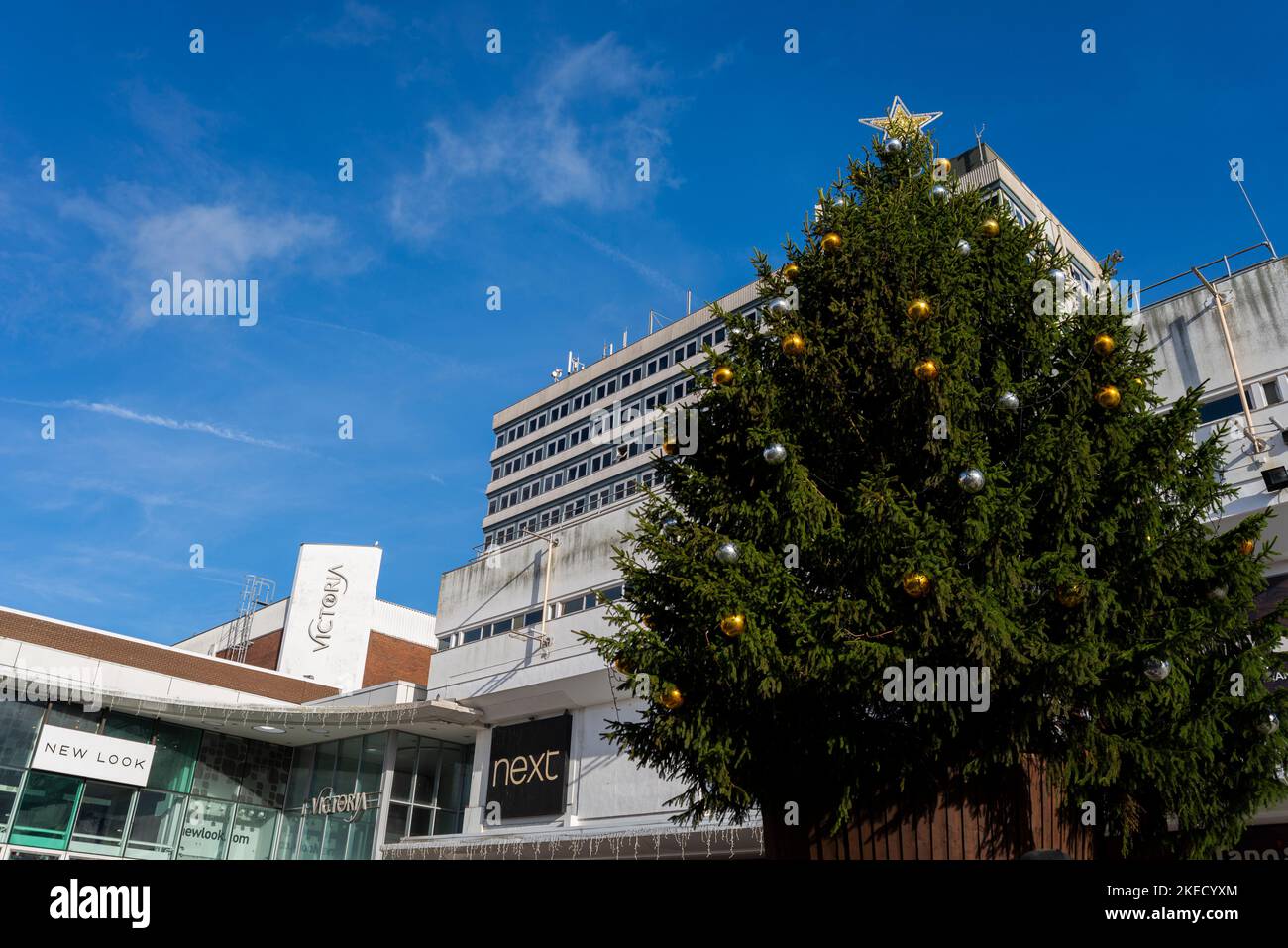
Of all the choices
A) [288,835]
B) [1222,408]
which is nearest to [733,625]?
[1222,408]

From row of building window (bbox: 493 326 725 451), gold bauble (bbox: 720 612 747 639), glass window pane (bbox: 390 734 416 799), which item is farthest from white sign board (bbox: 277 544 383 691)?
gold bauble (bbox: 720 612 747 639)

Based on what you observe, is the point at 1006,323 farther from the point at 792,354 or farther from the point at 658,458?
the point at 658,458

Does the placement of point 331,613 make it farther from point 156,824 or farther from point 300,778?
point 156,824

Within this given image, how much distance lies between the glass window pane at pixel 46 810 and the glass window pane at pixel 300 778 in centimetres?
621

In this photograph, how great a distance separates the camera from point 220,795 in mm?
30125

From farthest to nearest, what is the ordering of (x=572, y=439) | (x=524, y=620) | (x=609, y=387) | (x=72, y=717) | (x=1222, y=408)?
(x=572, y=439) → (x=609, y=387) → (x=72, y=717) → (x=524, y=620) → (x=1222, y=408)

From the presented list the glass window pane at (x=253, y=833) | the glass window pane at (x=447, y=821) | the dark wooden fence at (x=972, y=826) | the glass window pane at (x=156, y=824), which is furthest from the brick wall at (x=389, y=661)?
the dark wooden fence at (x=972, y=826)

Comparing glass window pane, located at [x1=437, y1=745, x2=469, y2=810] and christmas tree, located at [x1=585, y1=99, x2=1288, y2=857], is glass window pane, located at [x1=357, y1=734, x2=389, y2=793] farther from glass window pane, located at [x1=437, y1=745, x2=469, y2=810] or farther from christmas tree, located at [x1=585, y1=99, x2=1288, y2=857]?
christmas tree, located at [x1=585, y1=99, x2=1288, y2=857]

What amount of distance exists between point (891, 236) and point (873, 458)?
2.30 metres

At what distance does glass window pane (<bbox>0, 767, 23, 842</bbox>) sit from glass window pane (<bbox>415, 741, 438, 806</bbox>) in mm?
11057

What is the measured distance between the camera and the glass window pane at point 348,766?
2880cm

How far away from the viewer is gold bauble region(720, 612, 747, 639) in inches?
293

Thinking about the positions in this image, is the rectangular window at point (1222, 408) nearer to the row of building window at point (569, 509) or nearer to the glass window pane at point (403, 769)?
the glass window pane at point (403, 769)

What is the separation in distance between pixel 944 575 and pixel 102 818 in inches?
1142
